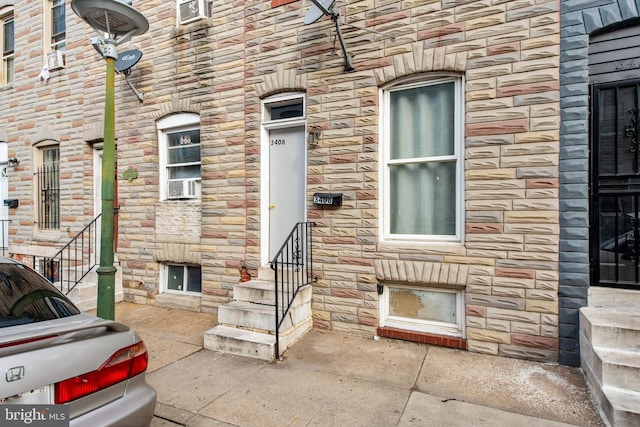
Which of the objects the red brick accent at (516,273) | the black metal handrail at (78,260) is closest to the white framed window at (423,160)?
the red brick accent at (516,273)

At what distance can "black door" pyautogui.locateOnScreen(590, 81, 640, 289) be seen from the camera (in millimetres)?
3730

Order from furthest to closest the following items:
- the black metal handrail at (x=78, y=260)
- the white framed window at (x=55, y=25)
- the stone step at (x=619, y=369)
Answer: the white framed window at (x=55, y=25) < the black metal handrail at (x=78, y=260) < the stone step at (x=619, y=369)

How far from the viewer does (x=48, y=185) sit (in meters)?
7.89

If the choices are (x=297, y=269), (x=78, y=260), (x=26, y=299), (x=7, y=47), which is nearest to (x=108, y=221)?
(x=26, y=299)

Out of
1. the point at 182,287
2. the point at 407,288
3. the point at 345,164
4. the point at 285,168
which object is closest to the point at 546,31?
the point at 345,164

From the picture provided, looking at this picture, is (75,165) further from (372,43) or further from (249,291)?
(372,43)

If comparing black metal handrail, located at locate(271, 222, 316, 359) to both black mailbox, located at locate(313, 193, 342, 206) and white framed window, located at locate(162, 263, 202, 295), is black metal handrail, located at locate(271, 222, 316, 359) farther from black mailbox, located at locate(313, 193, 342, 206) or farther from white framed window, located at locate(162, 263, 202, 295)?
white framed window, located at locate(162, 263, 202, 295)

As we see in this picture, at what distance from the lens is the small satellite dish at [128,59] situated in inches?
237

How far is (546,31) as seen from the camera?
12.5 feet

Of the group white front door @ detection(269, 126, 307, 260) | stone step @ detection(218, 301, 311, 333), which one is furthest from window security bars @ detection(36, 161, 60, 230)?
stone step @ detection(218, 301, 311, 333)

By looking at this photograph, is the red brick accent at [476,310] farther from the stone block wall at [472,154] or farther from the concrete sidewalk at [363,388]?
the concrete sidewalk at [363,388]

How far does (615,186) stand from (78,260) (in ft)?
28.4

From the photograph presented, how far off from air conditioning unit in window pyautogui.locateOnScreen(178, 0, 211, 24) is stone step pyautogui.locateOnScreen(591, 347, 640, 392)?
22.3 ft

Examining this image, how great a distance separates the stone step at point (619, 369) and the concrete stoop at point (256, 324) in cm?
302
